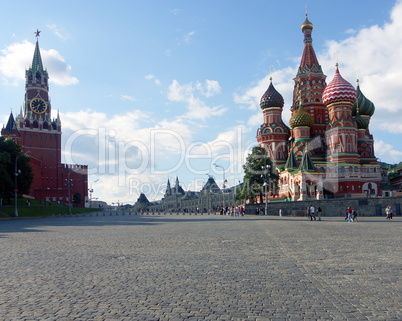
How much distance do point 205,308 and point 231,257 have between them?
5.68 metres

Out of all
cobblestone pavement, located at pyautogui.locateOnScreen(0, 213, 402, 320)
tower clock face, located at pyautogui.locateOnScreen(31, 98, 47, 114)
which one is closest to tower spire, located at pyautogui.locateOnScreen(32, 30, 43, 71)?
tower clock face, located at pyautogui.locateOnScreen(31, 98, 47, 114)

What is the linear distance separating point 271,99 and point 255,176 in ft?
75.3

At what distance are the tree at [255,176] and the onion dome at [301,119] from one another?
11.8 meters

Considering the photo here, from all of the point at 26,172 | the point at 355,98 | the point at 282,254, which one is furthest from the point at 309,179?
the point at 282,254

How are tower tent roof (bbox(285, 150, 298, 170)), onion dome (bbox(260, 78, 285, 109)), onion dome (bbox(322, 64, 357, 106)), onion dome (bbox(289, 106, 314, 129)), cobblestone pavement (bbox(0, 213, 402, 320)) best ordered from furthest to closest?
onion dome (bbox(260, 78, 285, 109)) < onion dome (bbox(289, 106, 314, 129)) < onion dome (bbox(322, 64, 357, 106)) < tower tent roof (bbox(285, 150, 298, 170)) < cobblestone pavement (bbox(0, 213, 402, 320))

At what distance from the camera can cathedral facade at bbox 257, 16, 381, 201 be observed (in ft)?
224

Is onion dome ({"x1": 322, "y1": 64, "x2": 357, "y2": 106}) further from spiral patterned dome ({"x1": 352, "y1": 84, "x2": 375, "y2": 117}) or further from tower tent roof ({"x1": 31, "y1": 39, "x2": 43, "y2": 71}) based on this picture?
tower tent roof ({"x1": 31, "y1": 39, "x2": 43, "y2": 71})

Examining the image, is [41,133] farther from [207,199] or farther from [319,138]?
[319,138]

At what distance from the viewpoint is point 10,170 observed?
58.5 meters

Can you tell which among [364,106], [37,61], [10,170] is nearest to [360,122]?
[364,106]

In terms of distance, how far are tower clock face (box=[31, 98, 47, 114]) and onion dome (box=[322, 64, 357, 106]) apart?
78077 millimetres

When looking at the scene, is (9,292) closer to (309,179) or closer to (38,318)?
(38,318)

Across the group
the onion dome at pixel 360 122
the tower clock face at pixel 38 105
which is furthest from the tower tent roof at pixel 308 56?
the tower clock face at pixel 38 105

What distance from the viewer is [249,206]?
67.9 m
